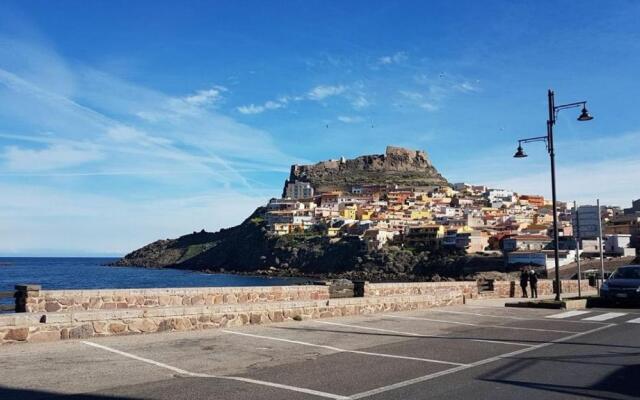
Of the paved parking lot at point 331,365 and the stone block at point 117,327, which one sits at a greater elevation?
the stone block at point 117,327

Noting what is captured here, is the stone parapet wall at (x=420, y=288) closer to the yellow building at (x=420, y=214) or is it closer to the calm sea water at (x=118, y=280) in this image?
the calm sea water at (x=118, y=280)

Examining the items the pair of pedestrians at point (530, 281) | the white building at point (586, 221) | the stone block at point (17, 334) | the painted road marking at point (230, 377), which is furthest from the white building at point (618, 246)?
the stone block at point (17, 334)

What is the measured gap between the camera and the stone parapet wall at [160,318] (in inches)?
388

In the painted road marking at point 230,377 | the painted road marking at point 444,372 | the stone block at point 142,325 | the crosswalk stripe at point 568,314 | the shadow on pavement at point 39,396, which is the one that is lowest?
the crosswalk stripe at point 568,314

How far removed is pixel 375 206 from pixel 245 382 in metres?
168

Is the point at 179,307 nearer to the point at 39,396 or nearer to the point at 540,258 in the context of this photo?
the point at 39,396

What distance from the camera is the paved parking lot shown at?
7.07 metres

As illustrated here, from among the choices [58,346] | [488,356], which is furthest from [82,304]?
[488,356]

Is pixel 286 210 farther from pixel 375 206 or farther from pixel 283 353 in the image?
pixel 283 353

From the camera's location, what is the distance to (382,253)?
119 meters

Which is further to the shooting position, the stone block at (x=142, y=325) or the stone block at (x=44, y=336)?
the stone block at (x=142, y=325)

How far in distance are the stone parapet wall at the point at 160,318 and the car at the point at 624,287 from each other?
32.2 feet

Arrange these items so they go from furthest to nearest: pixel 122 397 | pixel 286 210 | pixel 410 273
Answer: pixel 286 210
pixel 410 273
pixel 122 397

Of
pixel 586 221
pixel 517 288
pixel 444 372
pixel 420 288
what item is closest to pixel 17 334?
pixel 444 372
